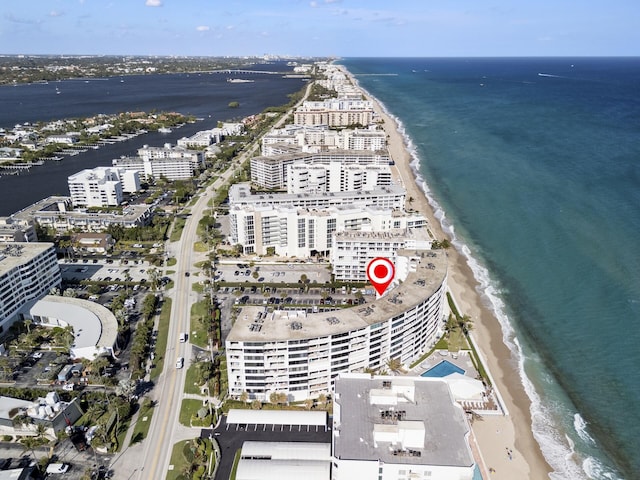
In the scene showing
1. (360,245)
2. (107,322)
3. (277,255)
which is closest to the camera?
(107,322)

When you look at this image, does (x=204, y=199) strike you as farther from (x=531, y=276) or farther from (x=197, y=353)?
(x=531, y=276)

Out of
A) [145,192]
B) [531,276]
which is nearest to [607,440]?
[531,276]

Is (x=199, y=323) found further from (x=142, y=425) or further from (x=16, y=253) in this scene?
(x=16, y=253)

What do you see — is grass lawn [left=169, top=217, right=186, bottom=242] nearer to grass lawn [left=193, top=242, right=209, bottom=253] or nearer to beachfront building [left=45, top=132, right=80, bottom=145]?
grass lawn [left=193, top=242, right=209, bottom=253]

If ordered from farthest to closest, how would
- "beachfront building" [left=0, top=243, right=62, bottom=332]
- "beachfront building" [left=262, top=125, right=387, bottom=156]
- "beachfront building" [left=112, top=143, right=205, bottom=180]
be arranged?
1. "beachfront building" [left=262, top=125, right=387, bottom=156]
2. "beachfront building" [left=112, top=143, right=205, bottom=180]
3. "beachfront building" [left=0, top=243, right=62, bottom=332]

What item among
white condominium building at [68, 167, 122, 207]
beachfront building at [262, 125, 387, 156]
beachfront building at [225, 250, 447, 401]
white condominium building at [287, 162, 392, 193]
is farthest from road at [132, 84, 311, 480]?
beachfront building at [262, 125, 387, 156]

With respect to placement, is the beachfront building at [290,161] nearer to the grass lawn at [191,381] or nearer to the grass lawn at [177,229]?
the grass lawn at [177,229]

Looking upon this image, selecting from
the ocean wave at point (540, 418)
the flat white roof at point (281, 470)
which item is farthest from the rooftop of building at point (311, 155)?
the flat white roof at point (281, 470)
